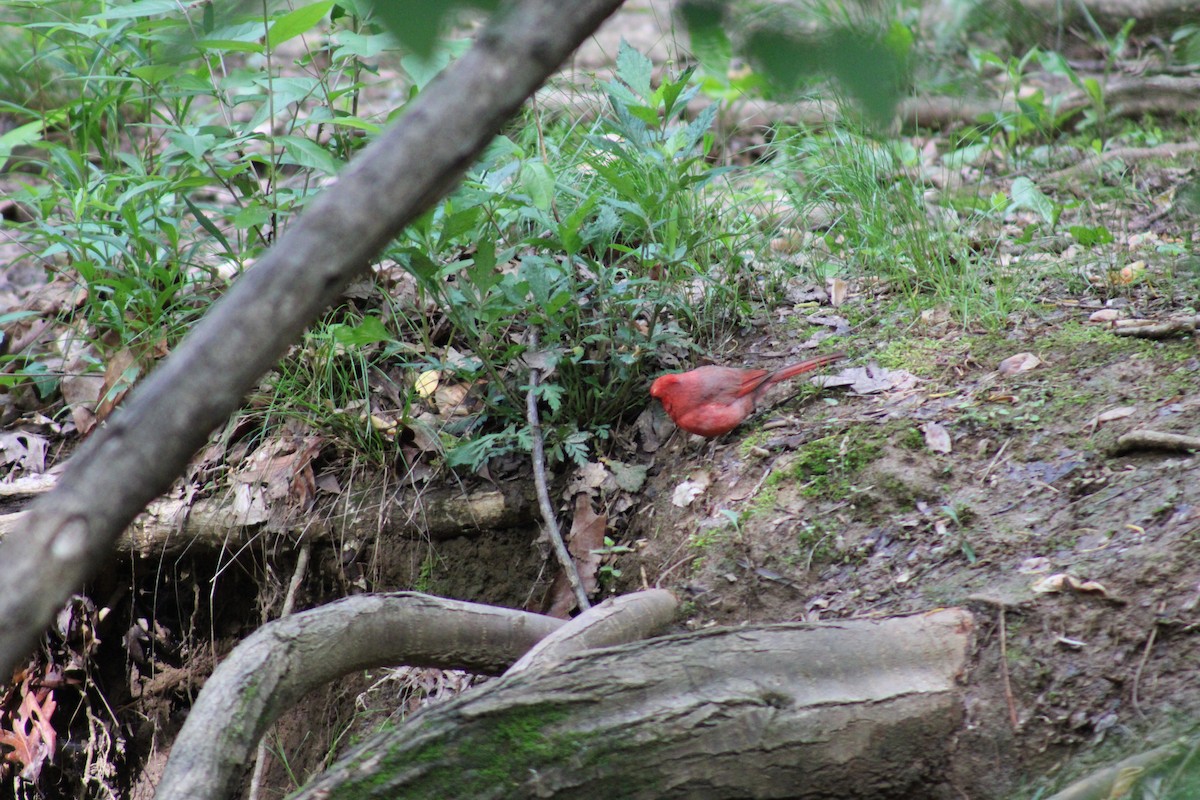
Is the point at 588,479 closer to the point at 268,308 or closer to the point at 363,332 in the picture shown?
the point at 363,332

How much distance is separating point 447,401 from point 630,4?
5.11 meters

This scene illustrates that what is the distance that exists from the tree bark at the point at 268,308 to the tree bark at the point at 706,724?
924 mm

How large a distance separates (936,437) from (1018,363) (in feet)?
1.32

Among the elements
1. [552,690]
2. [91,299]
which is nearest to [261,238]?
[91,299]

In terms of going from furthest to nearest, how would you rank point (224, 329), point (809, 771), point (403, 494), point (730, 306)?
point (730, 306), point (403, 494), point (809, 771), point (224, 329)

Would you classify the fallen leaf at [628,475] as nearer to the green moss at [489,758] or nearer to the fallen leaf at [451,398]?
the fallen leaf at [451,398]

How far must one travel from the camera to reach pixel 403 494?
3.00m

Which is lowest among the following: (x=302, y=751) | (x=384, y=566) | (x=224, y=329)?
(x=302, y=751)

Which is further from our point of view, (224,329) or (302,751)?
(302,751)

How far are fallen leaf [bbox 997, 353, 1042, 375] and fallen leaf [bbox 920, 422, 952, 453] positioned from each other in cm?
31

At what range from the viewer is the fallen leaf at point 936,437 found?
256cm

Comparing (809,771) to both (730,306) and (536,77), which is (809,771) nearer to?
(536,77)

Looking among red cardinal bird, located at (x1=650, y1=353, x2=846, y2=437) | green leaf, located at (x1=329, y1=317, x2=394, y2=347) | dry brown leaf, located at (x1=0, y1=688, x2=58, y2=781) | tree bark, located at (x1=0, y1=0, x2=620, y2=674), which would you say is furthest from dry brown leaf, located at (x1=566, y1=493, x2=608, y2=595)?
tree bark, located at (x1=0, y1=0, x2=620, y2=674)

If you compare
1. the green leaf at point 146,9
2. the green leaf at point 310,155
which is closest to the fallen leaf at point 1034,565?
the green leaf at point 310,155
